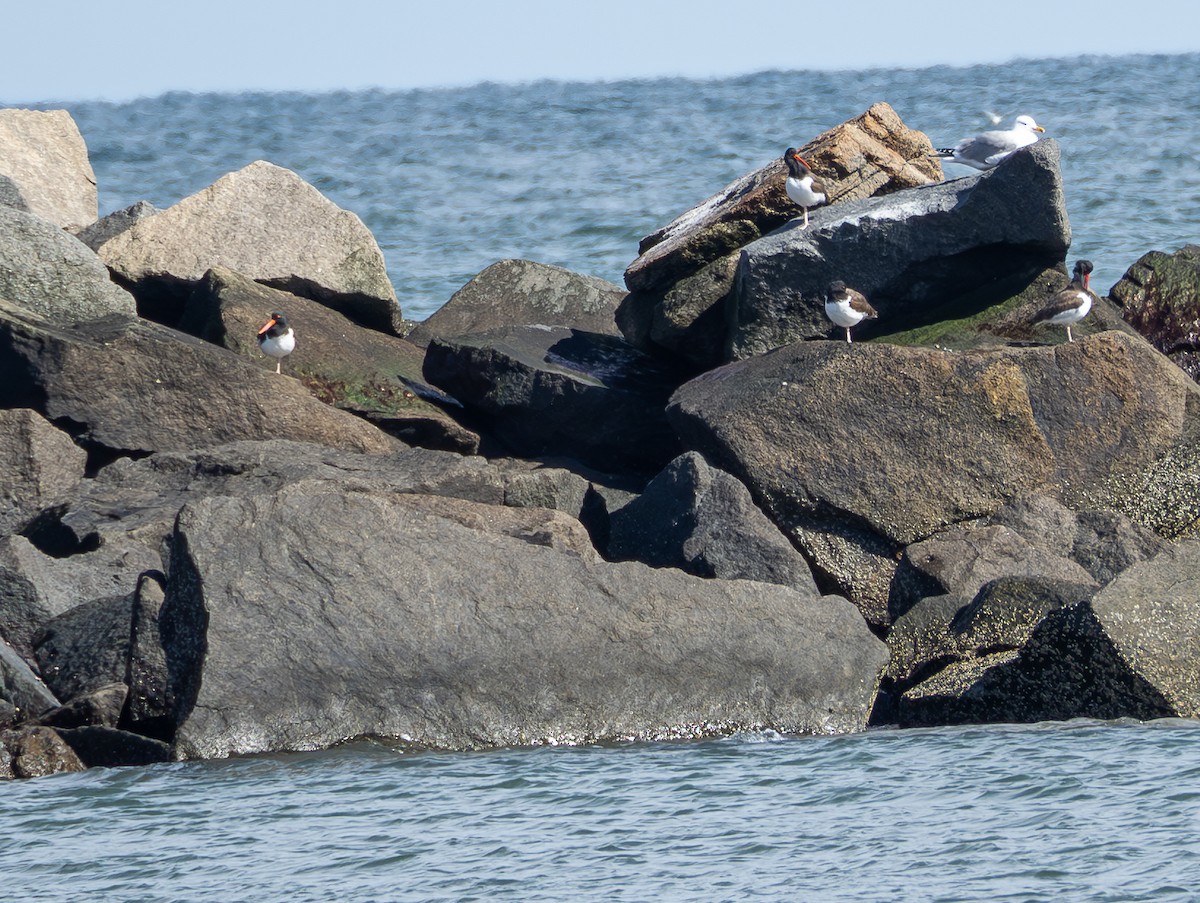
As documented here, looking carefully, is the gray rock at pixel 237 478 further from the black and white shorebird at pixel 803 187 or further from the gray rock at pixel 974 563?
the black and white shorebird at pixel 803 187

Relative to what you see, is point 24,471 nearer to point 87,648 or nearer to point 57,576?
point 57,576

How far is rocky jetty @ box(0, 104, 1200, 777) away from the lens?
993 centimetres

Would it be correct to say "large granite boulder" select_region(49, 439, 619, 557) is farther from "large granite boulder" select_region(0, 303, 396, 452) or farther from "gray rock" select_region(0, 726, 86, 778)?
"gray rock" select_region(0, 726, 86, 778)

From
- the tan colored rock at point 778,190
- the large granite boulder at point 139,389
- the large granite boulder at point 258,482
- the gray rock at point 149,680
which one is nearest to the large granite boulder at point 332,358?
the large granite boulder at point 139,389

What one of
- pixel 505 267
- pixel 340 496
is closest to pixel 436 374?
pixel 505 267

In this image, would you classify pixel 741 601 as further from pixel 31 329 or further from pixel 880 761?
pixel 31 329

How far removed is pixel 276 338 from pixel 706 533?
4.97 m

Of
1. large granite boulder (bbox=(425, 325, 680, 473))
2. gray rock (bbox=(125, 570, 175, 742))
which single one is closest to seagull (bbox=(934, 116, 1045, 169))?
large granite boulder (bbox=(425, 325, 680, 473))

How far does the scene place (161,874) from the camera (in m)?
8.18

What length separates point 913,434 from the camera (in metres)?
12.7

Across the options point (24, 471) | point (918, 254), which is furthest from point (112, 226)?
point (918, 254)

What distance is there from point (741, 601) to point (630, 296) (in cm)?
580

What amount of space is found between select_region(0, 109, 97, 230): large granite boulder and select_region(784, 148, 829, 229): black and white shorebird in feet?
28.6

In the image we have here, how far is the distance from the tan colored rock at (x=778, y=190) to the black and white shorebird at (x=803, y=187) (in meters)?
0.24
